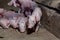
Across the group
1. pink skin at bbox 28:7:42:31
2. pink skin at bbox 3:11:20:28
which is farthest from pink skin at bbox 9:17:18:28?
pink skin at bbox 28:7:42:31

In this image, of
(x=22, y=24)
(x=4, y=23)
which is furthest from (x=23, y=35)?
(x=4, y=23)

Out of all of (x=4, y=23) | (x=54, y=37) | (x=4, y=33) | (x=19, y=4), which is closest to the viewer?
(x=54, y=37)

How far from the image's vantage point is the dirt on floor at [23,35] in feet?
6.30

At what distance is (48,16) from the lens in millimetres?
2117

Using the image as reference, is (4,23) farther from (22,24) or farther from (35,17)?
(35,17)

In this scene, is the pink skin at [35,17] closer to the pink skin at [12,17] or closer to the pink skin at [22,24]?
the pink skin at [22,24]

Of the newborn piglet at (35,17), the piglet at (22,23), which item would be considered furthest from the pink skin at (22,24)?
the newborn piglet at (35,17)

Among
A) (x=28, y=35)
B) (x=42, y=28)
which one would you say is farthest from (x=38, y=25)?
(x=28, y=35)

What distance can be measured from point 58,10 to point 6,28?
2.13 ft

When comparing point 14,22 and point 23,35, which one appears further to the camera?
point 14,22

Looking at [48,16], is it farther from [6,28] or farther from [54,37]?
[6,28]

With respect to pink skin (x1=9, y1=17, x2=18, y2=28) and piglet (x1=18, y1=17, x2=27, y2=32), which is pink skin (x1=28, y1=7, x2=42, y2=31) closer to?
piglet (x1=18, y1=17, x2=27, y2=32)

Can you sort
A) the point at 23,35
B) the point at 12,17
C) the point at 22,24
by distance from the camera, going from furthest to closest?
the point at 12,17, the point at 22,24, the point at 23,35

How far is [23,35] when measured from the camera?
201cm
